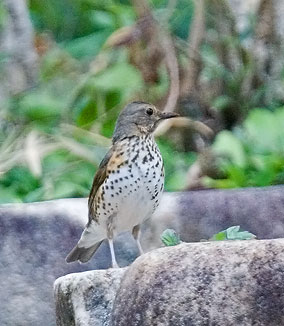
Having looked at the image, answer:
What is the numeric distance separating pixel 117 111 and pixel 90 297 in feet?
10.7

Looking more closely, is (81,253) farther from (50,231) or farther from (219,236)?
(219,236)

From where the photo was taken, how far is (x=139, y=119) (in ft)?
20.8

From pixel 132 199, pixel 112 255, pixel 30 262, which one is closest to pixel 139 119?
pixel 132 199

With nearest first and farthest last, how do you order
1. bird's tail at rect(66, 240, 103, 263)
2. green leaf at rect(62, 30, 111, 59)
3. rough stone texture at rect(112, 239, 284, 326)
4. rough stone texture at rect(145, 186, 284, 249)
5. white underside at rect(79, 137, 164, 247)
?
1. rough stone texture at rect(112, 239, 284, 326)
2. white underside at rect(79, 137, 164, 247)
3. bird's tail at rect(66, 240, 103, 263)
4. rough stone texture at rect(145, 186, 284, 249)
5. green leaf at rect(62, 30, 111, 59)

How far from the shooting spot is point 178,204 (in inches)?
264

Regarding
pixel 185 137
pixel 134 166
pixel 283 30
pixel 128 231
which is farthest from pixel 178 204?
pixel 283 30

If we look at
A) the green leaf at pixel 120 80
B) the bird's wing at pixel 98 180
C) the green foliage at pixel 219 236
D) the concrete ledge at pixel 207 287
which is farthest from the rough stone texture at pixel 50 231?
the concrete ledge at pixel 207 287

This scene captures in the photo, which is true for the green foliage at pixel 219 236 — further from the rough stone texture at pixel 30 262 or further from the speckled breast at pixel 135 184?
the rough stone texture at pixel 30 262

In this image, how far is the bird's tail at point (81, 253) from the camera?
21.2 feet

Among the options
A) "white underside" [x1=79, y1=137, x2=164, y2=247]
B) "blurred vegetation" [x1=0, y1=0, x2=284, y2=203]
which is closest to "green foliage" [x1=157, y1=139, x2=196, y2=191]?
"blurred vegetation" [x1=0, y1=0, x2=284, y2=203]

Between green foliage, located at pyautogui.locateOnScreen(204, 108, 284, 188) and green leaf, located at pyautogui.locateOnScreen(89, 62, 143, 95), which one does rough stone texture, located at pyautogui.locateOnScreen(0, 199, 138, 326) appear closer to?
green foliage, located at pyautogui.locateOnScreen(204, 108, 284, 188)

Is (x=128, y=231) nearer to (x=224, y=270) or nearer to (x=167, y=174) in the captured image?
(x=167, y=174)

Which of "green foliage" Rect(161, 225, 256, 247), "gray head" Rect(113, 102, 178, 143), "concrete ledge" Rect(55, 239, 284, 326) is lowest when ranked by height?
"green foliage" Rect(161, 225, 256, 247)

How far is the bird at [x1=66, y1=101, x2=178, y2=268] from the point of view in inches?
237
